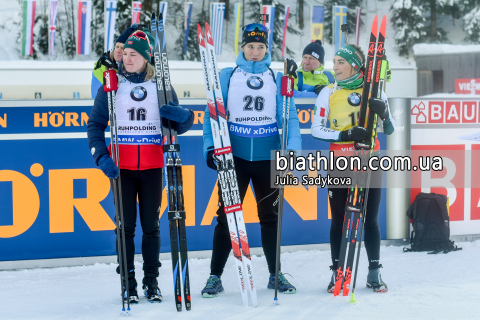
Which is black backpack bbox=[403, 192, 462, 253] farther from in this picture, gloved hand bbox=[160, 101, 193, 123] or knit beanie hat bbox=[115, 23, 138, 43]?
knit beanie hat bbox=[115, 23, 138, 43]

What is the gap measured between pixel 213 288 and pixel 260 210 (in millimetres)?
564

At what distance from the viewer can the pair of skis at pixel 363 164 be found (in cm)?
297

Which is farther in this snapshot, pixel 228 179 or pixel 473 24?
pixel 473 24

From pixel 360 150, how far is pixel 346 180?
0.23 metres

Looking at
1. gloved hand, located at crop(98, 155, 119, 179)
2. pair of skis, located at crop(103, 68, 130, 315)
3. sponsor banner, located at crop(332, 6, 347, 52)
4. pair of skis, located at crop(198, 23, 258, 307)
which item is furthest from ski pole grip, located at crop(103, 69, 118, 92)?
sponsor banner, located at crop(332, 6, 347, 52)

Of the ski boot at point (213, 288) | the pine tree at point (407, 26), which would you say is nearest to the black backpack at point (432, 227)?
the ski boot at point (213, 288)

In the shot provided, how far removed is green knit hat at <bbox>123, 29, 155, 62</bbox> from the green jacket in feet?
5.42

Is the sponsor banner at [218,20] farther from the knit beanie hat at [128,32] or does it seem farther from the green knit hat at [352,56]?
the green knit hat at [352,56]

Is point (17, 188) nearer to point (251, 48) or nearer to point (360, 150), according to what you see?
point (251, 48)

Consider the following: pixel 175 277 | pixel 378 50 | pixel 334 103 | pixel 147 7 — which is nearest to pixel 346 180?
pixel 334 103

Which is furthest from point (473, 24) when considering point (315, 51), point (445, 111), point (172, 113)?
point (172, 113)

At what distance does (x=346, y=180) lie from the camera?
10.4ft

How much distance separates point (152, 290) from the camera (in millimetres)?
2990

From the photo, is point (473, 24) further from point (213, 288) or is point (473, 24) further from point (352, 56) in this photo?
point (213, 288)
